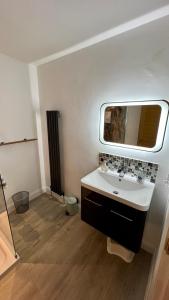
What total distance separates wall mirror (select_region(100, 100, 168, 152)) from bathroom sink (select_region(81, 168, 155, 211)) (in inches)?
15.0

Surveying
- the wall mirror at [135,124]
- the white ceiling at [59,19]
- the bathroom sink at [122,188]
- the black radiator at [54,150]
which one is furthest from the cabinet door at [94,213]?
the white ceiling at [59,19]

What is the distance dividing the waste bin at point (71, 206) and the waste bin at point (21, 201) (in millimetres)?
700

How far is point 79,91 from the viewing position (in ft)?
5.87

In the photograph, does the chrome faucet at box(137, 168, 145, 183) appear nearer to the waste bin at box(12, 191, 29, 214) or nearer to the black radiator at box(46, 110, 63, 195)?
the black radiator at box(46, 110, 63, 195)

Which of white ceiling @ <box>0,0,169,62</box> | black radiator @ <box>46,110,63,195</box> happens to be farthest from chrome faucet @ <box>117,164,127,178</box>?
white ceiling @ <box>0,0,169,62</box>

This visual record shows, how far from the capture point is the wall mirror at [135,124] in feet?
4.26

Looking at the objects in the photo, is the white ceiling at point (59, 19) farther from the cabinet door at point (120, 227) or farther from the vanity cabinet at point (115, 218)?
the cabinet door at point (120, 227)

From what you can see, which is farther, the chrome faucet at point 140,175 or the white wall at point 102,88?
the chrome faucet at point 140,175

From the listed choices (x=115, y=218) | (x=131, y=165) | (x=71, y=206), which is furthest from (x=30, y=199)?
(x=131, y=165)

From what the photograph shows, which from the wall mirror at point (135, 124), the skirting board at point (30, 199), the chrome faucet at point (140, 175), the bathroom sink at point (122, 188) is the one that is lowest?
the skirting board at point (30, 199)

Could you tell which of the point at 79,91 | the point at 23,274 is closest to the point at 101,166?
the point at 79,91

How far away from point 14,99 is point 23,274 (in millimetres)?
2155

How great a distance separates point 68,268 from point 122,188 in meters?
1.03

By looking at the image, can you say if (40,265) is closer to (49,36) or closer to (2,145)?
(2,145)
